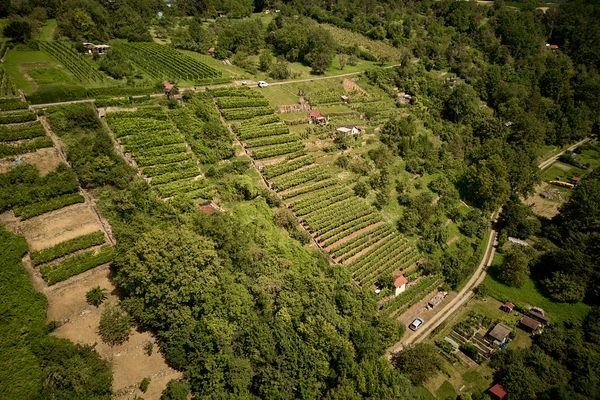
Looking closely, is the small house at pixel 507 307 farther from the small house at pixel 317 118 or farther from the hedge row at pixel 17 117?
the hedge row at pixel 17 117

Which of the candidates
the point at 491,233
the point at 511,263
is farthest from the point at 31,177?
the point at 491,233

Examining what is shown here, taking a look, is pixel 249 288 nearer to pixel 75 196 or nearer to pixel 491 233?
pixel 75 196

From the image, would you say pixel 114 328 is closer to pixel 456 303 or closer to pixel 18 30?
pixel 456 303

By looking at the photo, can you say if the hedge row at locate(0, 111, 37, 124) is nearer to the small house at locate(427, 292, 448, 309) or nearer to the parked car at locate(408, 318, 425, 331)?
the parked car at locate(408, 318, 425, 331)

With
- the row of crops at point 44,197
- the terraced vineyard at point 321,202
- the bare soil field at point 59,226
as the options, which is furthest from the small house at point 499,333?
the bare soil field at point 59,226

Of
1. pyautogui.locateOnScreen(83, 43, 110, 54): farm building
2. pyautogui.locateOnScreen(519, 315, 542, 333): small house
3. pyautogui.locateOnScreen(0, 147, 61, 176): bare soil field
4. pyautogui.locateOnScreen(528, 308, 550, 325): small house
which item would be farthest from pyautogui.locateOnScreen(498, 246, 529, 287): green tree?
pyautogui.locateOnScreen(83, 43, 110, 54): farm building

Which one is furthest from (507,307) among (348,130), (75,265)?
(75,265)
